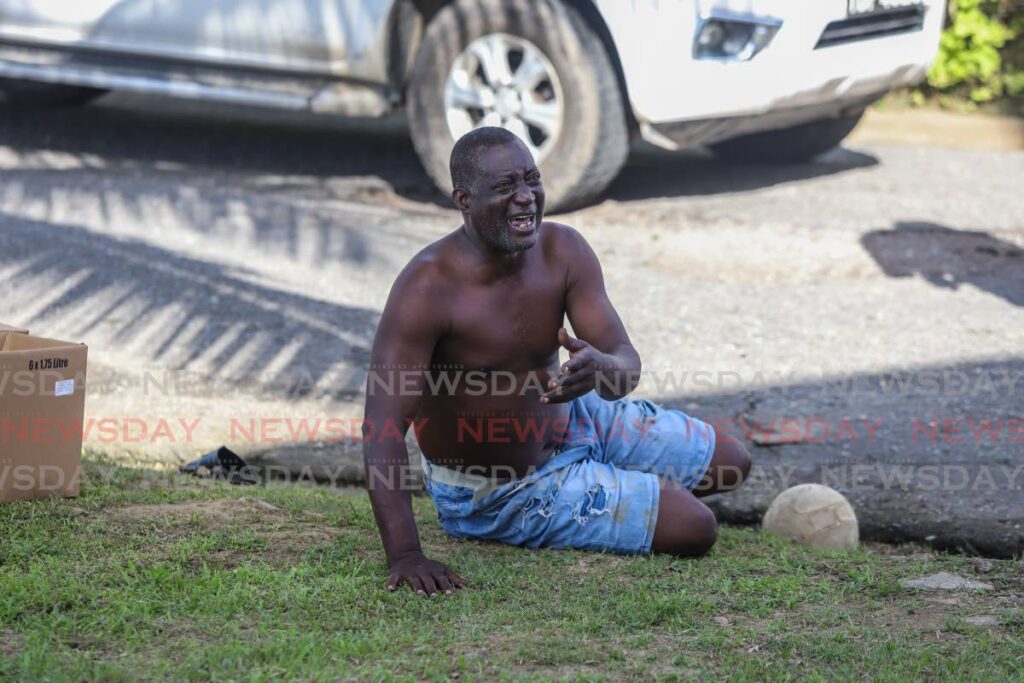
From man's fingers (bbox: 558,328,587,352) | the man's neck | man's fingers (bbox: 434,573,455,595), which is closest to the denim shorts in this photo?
man's fingers (bbox: 434,573,455,595)

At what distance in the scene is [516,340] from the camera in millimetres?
3838

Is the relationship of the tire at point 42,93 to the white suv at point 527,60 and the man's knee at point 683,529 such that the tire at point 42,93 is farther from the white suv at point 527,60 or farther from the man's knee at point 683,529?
the man's knee at point 683,529

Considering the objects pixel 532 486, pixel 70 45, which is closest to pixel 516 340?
pixel 532 486

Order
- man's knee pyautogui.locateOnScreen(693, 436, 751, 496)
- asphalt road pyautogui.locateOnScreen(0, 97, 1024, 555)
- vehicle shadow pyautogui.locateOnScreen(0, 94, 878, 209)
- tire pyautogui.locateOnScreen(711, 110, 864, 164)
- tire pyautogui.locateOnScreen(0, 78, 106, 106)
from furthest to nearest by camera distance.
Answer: tire pyautogui.locateOnScreen(0, 78, 106, 106)
tire pyautogui.locateOnScreen(711, 110, 864, 164)
vehicle shadow pyautogui.locateOnScreen(0, 94, 878, 209)
asphalt road pyautogui.locateOnScreen(0, 97, 1024, 555)
man's knee pyautogui.locateOnScreen(693, 436, 751, 496)

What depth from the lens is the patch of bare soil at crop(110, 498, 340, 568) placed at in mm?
3818

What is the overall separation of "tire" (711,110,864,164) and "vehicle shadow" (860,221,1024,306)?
4.76 ft

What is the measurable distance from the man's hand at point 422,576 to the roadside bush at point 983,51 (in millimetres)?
7676

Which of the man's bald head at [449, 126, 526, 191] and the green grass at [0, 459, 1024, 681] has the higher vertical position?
the man's bald head at [449, 126, 526, 191]

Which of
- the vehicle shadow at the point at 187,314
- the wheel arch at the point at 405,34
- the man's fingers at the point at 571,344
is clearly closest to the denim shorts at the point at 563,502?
the man's fingers at the point at 571,344

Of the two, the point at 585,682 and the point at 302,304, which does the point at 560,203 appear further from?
the point at 585,682

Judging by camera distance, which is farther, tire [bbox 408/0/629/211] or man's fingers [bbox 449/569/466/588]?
tire [bbox 408/0/629/211]

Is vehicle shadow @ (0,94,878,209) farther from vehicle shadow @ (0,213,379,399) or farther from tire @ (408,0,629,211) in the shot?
vehicle shadow @ (0,213,379,399)

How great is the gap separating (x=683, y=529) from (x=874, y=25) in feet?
14.5

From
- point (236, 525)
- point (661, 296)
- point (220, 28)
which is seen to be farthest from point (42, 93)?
point (236, 525)
